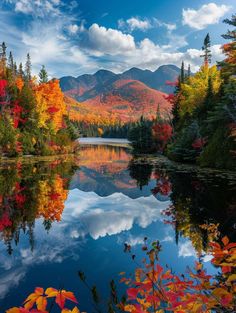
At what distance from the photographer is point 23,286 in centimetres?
708

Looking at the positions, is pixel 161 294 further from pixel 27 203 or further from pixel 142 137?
pixel 142 137

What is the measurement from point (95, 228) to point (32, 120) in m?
37.3

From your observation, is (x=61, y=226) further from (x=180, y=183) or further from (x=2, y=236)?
(x=180, y=183)

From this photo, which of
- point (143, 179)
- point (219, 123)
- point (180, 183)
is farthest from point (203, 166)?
point (180, 183)

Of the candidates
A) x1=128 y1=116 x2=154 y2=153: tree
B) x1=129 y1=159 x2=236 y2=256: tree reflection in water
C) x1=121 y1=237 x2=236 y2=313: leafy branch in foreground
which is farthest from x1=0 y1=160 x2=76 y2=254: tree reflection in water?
x1=128 y1=116 x2=154 y2=153: tree

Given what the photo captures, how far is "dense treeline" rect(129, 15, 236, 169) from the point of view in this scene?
2683 centimetres

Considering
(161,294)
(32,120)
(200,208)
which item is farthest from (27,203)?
(32,120)

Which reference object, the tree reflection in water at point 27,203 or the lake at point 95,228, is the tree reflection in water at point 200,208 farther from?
the tree reflection in water at point 27,203

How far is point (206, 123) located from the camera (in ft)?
120

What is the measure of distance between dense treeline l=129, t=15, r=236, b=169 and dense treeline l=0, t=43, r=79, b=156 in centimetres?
1783

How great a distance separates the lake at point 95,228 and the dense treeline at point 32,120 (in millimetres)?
20541

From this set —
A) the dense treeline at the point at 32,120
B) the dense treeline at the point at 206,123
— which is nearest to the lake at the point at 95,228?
the dense treeline at the point at 206,123

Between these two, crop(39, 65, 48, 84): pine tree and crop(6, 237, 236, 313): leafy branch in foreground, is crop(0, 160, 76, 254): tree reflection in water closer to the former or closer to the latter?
crop(6, 237, 236, 313): leafy branch in foreground

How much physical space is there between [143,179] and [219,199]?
1142 centimetres
